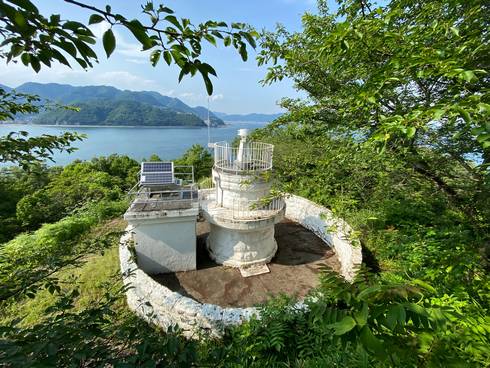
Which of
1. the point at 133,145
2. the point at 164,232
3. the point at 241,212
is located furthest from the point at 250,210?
the point at 133,145

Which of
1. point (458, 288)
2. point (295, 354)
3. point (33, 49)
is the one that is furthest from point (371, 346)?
point (295, 354)

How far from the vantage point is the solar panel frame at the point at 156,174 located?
7.73 m

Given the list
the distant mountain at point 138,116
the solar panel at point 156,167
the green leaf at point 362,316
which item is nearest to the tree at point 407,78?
the green leaf at point 362,316

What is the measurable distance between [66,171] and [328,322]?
30803 millimetres

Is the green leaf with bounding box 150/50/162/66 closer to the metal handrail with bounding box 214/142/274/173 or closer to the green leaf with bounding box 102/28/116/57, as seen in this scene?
the green leaf with bounding box 102/28/116/57

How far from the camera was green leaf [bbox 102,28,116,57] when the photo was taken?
2.82 ft

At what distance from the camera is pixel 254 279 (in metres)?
6.54

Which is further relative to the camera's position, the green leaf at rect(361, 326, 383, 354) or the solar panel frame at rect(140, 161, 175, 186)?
the solar panel frame at rect(140, 161, 175, 186)

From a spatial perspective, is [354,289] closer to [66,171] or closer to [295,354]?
[295,354]

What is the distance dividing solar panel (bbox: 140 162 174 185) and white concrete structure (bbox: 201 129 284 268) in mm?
1655

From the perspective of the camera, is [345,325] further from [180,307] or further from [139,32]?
[180,307]

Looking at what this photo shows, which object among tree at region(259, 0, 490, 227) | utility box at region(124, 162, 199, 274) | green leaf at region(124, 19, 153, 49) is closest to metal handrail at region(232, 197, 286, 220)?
utility box at region(124, 162, 199, 274)

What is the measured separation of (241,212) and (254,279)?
6.42 feet

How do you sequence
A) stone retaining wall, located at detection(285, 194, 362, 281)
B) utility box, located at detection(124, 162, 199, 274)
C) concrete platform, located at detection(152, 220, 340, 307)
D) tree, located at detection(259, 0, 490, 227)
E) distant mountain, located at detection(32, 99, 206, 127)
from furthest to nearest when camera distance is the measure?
1. distant mountain, located at detection(32, 99, 206, 127)
2. utility box, located at detection(124, 162, 199, 274)
3. stone retaining wall, located at detection(285, 194, 362, 281)
4. concrete platform, located at detection(152, 220, 340, 307)
5. tree, located at detection(259, 0, 490, 227)
